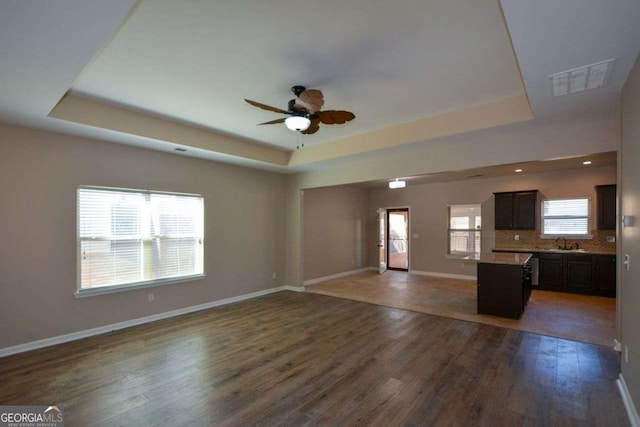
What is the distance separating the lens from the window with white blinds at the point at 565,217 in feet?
21.3

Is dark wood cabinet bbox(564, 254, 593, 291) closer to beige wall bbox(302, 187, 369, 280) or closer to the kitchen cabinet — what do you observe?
the kitchen cabinet

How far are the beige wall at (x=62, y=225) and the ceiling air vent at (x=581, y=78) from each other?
5002mm

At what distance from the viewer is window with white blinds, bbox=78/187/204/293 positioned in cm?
414

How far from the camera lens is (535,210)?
6902 mm

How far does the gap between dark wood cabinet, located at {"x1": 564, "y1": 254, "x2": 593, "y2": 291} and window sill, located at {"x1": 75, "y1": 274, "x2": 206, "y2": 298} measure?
24.1 ft

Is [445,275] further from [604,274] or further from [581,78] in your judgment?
[581,78]

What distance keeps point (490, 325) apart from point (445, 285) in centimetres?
283

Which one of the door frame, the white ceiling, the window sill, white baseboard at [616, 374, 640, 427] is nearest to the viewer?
the white ceiling

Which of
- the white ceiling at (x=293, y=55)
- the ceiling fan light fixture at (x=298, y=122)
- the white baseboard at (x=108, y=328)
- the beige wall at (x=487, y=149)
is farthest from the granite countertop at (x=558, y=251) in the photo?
the ceiling fan light fixture at (x=298, y=122)

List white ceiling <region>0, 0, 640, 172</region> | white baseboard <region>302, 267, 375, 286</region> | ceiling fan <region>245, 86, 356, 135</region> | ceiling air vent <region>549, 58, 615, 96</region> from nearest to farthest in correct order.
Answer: white ceiling <region>0, 0, 640, 172</region>
ceiling air vent <region>549, 58, 615, 96</region>
ceiling fan <region>245, 86, 356, 135</region>
white baseboard <region>302, 267, 375, 286</region>

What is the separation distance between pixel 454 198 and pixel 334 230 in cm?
337

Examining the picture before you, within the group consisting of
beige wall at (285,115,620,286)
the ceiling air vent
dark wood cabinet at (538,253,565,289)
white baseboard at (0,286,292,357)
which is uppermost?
the ceiling air vent

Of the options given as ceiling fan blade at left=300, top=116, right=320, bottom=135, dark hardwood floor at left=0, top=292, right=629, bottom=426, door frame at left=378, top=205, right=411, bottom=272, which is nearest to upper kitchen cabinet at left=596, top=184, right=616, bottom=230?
dark hardwood floor at left=0, top=292, right=629, bottom=426

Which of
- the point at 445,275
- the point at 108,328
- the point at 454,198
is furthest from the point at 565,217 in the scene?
the point at 108,328
